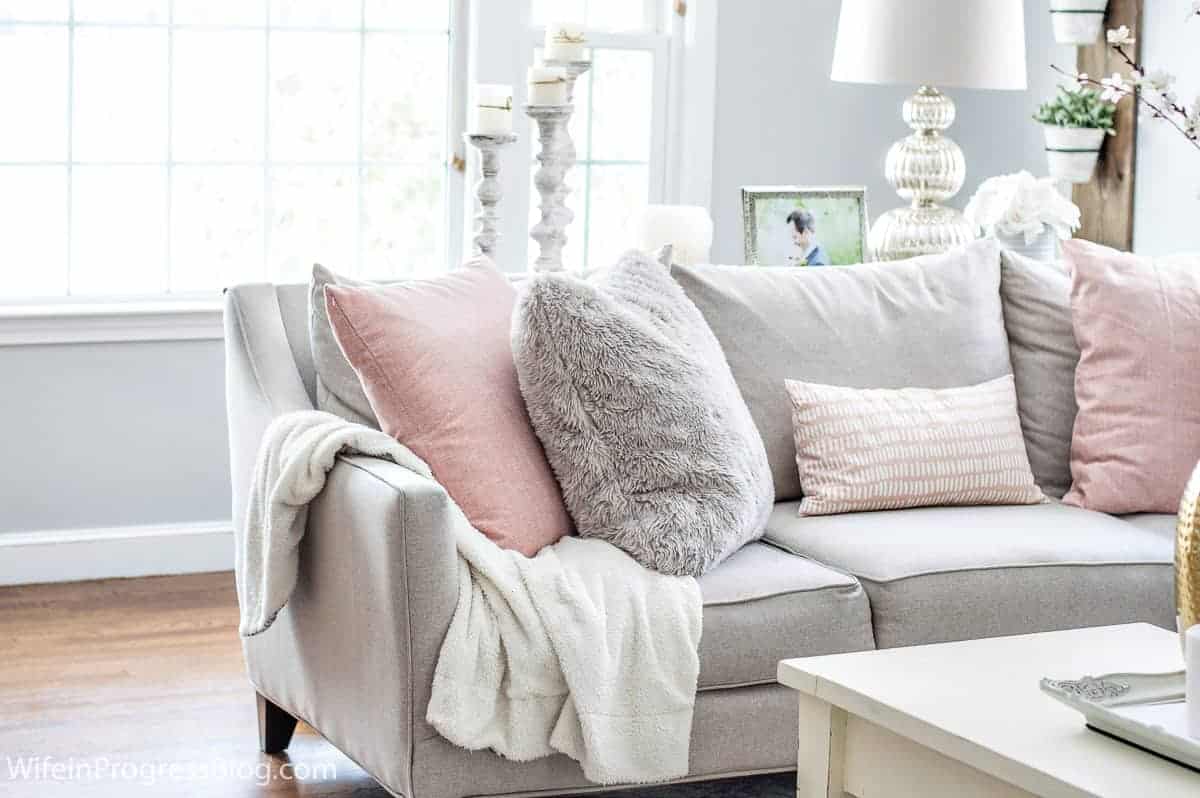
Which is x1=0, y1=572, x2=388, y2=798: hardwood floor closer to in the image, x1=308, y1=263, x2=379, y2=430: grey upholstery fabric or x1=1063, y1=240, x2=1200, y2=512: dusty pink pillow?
x1=308, y1=263, x2=379, y2=430: grey upholstery fabric

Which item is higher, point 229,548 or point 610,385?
point 610,385

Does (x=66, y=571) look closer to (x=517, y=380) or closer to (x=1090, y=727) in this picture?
(x=517, y=380)

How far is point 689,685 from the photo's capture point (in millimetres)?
2443

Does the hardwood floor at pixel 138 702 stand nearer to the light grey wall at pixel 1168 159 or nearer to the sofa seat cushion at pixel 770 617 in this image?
the sofa seat cushion at pixel 770 617

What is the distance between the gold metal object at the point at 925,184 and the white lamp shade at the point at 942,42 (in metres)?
0.27

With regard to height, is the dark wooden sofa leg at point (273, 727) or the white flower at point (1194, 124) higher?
the white flower at point (1194, 124)

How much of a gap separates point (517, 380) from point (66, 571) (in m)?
1.92

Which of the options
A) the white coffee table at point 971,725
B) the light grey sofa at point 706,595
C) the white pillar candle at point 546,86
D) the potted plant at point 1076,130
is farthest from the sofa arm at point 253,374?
the potted plant at point 1076,130

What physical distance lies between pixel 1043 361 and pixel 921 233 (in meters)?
0.69

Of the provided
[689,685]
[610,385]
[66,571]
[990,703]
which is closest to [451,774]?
[689,685]

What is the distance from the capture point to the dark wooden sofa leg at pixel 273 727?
9.77 feet

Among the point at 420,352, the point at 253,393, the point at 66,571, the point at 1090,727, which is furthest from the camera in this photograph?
the point at 66,571

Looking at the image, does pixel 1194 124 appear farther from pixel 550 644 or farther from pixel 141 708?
pixel 141 708

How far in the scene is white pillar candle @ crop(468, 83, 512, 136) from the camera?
3.52 meters
